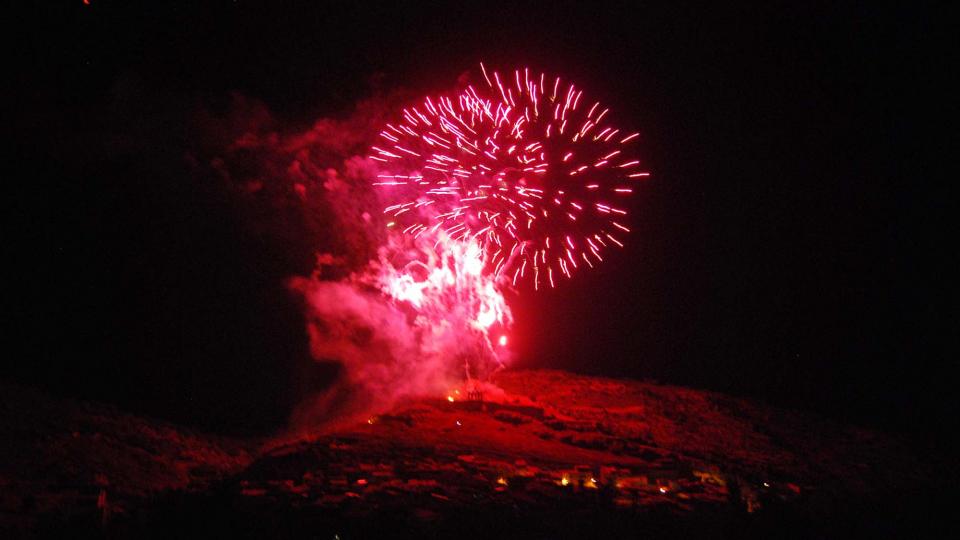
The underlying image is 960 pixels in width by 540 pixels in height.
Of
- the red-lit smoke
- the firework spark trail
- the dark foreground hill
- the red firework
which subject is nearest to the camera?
the dark foreground hill

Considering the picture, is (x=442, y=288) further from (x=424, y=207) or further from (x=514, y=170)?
(x=514, y=170)

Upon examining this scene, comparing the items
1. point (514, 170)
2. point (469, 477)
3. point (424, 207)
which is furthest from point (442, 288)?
point (469, 477)

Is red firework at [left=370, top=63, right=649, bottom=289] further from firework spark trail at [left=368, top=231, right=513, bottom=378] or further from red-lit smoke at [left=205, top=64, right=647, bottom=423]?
firework spark trail at [left=368, top=231, right=513, bottom=378]

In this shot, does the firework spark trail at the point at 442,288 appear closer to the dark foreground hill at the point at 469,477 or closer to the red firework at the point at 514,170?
the red firework at the point at 514,170

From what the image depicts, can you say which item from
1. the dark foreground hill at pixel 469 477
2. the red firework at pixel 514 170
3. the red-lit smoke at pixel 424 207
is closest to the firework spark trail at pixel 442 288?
the red-lit smoke at pixel 424 207

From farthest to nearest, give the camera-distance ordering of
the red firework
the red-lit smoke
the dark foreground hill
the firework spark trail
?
the firework spark trail, the red firework, the red-lit smoke, the dark foreground hill

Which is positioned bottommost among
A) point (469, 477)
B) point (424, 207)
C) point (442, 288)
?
point (469, 477)

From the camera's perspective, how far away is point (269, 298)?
35.2 ft

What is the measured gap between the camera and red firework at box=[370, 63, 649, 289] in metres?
11.7

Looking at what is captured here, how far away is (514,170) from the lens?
1174 cm

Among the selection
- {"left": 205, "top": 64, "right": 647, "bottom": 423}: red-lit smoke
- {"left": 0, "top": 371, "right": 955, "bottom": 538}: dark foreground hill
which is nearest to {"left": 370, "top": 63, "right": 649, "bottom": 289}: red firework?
{"left": 205, "top": 64, "right": 647, "bottom": 423}: red-lit smoke

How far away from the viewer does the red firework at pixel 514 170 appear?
1168cm

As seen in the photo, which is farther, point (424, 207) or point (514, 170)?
point (424, 207)

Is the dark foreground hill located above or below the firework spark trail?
below
